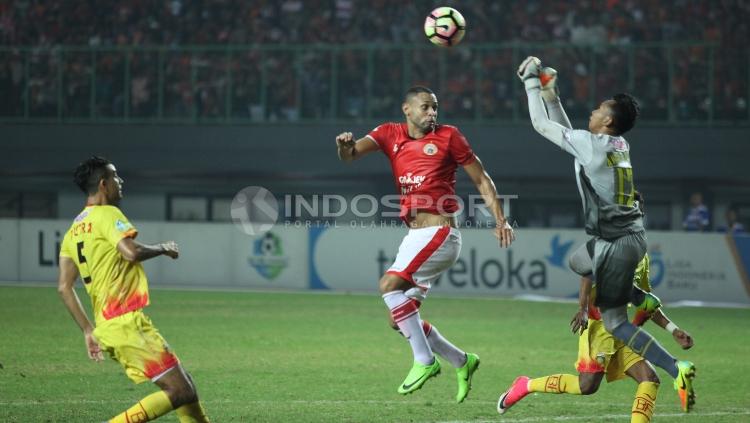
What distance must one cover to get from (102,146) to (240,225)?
18.9 feet

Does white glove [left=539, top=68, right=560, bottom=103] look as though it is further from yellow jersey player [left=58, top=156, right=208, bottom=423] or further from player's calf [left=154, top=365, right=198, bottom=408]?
player's calf [left=154, top=365, right=198, bottom=408]

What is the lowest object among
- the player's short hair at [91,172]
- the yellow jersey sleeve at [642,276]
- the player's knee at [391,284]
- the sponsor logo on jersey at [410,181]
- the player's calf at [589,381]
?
the player's calf at [589,381]

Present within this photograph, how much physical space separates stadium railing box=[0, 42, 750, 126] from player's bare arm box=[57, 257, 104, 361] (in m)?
18.1

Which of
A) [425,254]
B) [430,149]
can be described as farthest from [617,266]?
[430,149]

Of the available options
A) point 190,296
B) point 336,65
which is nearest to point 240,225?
point 190,296

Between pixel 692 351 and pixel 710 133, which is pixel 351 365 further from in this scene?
pixel 710 133

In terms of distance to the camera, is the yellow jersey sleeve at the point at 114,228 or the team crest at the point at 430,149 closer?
the yellow jersey sleeve at the point at 114,228

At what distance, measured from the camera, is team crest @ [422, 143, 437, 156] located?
8.62 meters

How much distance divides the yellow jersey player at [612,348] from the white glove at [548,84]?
3.51 ft

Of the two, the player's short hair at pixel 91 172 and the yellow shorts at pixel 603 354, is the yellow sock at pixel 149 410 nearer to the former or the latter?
the player's short hair at pixel 91 172

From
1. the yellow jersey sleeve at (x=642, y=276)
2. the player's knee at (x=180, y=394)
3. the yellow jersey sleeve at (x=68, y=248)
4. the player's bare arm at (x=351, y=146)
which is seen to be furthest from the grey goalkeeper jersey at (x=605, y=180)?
the yellow jersey sleeve at (x=68, y=248)

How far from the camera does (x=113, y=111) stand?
26266 millimetres

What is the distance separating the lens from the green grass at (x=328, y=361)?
9688 millimetres

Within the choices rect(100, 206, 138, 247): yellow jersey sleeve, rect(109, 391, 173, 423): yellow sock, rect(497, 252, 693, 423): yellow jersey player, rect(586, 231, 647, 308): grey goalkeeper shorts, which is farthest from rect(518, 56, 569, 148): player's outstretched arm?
rect(109, 391, 173, 423): yellow sock
